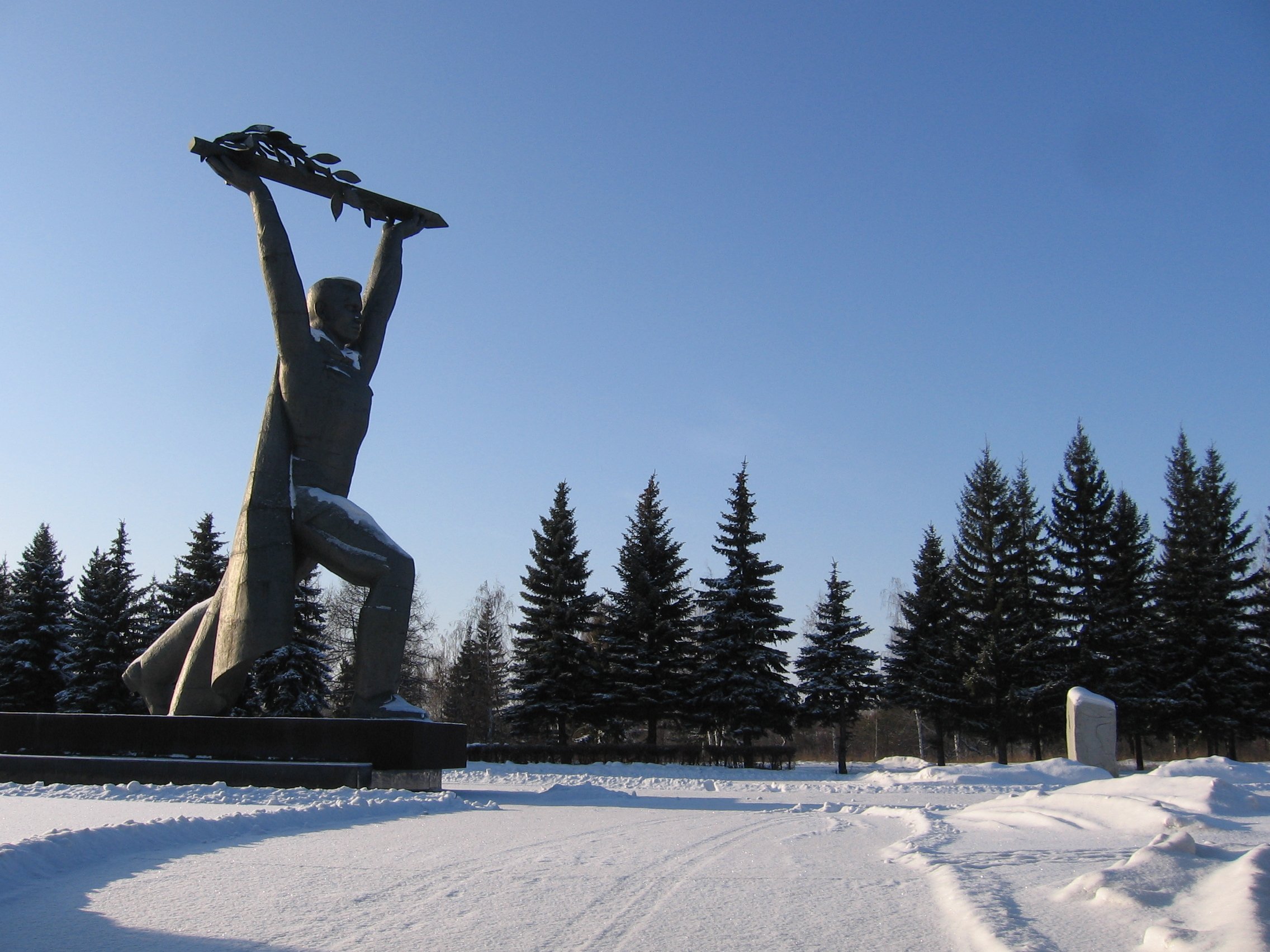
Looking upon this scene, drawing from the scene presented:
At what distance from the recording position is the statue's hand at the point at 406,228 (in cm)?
1173

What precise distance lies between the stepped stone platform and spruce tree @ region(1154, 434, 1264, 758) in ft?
81.9

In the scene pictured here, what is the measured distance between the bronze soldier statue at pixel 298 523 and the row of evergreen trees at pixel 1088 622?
22079mm

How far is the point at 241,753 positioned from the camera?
383 inches

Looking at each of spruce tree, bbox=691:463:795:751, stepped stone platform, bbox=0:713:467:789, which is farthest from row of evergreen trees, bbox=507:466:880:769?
stepped stone platform, bbox=0:713:467:789

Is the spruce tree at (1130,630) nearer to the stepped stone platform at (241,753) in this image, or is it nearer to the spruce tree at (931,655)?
the spruce tree at (931,655)

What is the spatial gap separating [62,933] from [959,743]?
141 ft

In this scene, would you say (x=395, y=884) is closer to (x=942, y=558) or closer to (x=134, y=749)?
(x=134, y=749)

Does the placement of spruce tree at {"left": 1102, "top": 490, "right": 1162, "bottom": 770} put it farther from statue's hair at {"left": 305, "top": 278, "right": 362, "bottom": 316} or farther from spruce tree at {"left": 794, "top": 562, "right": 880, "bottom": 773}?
statue's hair at {"left": 305, "top": 278, "right": 362, "bottom": 316}

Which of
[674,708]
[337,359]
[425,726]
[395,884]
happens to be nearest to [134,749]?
[425,726]

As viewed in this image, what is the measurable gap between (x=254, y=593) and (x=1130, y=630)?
85.1ft

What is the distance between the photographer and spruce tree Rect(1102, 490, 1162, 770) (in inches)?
1112

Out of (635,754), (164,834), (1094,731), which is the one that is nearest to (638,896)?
(164,834)

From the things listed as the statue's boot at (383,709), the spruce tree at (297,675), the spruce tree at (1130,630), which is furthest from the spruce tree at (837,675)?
the statue's boot at (383,709)

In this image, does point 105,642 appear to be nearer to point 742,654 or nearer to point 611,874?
point 742,654
